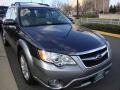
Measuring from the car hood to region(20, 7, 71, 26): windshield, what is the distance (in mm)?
474

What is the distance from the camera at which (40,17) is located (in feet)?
20.3

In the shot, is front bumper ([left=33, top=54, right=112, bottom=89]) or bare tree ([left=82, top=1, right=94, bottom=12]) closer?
front bumper ([left=33, top=54, right=112, bottom=89])

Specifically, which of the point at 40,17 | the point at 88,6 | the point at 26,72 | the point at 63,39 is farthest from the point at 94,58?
→ the point at 88,6

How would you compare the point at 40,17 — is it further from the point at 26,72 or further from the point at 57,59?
the point at 57,59

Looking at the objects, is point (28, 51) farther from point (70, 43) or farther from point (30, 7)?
point (30, 7)

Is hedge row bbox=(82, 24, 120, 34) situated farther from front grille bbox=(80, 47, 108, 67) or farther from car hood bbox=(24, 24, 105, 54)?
front grille bbox=(80, 47, 108, 67)

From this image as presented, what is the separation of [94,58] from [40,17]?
2.40 metres

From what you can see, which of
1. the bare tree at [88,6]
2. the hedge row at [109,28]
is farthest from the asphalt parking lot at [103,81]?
the bare tree at [88,6]

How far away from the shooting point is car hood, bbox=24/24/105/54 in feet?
13.9

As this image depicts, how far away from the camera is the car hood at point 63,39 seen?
4249 mm

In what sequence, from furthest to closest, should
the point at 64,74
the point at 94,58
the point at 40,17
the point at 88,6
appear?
the point at 88,6 < the point at 40,17 < the point at 94,58 < the point at 64,74

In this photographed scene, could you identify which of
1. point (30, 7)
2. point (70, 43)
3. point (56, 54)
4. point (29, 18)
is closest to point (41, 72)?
point (56, 54)

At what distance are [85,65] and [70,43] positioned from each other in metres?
0.52

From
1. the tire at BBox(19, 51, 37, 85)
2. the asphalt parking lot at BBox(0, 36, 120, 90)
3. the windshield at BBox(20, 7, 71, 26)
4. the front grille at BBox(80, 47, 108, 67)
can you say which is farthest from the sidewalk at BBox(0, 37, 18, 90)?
the front grille at BBox(80, 47, 108, 67)
